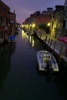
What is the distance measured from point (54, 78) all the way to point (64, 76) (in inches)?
52.6

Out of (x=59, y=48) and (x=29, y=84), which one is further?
(x=59, y=48)

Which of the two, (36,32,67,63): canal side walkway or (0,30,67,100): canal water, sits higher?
(36,32,67,63): canal side walkway

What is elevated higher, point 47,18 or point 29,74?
point 47,18

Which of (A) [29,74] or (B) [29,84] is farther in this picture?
(A) [29,74]

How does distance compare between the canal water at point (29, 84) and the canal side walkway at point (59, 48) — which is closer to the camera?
the canal water at point (29, 84)

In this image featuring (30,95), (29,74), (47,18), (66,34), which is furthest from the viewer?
(47,18)

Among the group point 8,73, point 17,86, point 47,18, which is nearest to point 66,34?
point 8,73

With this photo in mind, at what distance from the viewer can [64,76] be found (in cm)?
1666

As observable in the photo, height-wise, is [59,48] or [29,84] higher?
[59,48]

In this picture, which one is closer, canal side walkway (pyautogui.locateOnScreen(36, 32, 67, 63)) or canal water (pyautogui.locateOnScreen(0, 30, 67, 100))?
canal water (pyautogui.locateOnScreen(0, 30, 67, 100))

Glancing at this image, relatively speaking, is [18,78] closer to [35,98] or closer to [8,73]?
[8,73]

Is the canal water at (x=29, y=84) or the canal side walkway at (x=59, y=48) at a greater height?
the canal side walkway at (x=59, y=48)

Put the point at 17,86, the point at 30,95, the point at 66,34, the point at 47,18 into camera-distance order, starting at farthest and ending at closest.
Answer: the point at 47,18, the point at 66,34, the point at 17,86, the point at 30,95

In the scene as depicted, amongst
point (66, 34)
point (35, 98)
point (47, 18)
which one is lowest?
point (35, 98)
